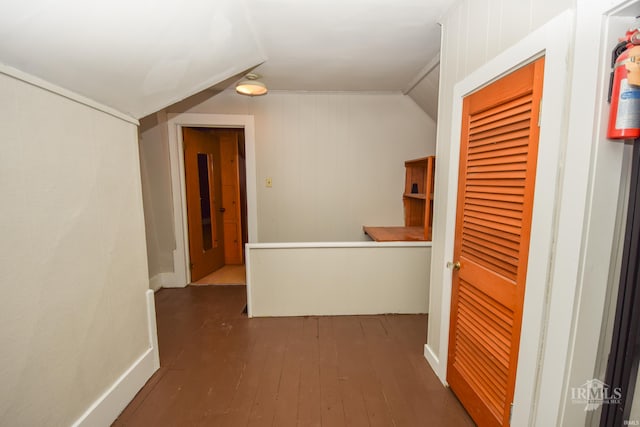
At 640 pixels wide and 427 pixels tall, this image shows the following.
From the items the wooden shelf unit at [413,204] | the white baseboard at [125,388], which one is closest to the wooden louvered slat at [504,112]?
the wooden shelf unit at [413,204]

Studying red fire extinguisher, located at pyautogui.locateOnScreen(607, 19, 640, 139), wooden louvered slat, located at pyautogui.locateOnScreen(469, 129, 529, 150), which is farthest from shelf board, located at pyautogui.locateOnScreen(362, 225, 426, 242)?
red fire extinguisher, located at pyautogui.locateOnScreen(607, 19, 640, 139)

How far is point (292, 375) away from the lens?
1.80 m

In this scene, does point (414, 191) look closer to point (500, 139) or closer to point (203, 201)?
point (500, 139)

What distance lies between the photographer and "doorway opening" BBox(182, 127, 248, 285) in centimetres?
334

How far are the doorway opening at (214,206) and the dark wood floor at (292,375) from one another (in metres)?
1.05

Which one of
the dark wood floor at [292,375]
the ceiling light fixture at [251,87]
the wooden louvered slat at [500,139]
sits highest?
the ceiling light fixture at [251,87]

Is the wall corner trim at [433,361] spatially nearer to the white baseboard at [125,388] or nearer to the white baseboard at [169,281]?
the white baseboard at [125,388]

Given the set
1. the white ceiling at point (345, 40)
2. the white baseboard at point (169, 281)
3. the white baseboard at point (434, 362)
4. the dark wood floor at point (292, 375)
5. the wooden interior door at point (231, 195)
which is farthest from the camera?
the wooden interior door at point (231, 195)

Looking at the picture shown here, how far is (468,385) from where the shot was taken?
1.48 metres

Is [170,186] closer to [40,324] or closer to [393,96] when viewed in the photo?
[40,324]

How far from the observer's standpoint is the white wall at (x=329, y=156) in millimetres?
3260

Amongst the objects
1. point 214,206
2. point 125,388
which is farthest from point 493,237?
point 214,206

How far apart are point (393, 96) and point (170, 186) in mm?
2843

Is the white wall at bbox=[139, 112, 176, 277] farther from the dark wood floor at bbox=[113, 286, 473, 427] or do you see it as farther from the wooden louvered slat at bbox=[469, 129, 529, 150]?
the wooden louvered slat at bbox=[469, 129, 529, 150]
